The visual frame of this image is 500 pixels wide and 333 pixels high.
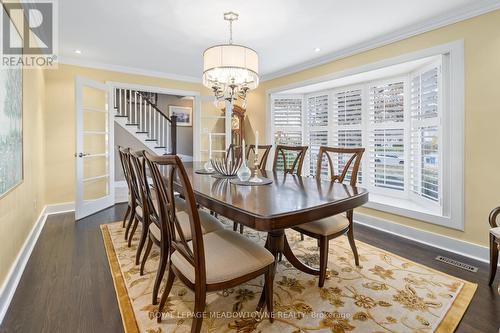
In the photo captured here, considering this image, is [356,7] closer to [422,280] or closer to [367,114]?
[367,114]

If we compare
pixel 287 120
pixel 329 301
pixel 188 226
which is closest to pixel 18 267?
pixel 188 226

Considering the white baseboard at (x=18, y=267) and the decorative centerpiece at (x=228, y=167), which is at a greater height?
the decorative centerpiece at (x=228, y=167)

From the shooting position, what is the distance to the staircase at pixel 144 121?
19.5ft

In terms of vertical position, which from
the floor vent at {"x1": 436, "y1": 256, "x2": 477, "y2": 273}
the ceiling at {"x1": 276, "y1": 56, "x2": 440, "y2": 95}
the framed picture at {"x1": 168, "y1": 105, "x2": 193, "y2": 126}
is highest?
the framed picture at {"x1": 168, "y1": 105, "x2": 193, "y2": 126}

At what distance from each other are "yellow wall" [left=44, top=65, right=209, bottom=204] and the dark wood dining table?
3.23m

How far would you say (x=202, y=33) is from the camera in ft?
9.84

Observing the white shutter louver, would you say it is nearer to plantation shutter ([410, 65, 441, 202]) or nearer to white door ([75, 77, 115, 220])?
plantation shutter ([410, 65, 441, 202])

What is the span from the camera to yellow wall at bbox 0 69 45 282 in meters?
1.84

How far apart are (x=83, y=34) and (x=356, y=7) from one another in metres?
3.09

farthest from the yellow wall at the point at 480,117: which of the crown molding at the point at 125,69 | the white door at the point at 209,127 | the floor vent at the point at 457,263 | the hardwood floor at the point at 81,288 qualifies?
the crown molding at the point at 125,69

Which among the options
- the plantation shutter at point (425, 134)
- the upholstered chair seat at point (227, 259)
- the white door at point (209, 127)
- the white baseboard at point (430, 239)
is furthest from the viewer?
the white door at point (209, 127)

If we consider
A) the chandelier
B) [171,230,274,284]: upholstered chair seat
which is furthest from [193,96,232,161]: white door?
[171,230,274,284]: upholstered chair seat

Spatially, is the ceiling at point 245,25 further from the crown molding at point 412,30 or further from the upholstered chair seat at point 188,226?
the upholstered chair seat at point 188,226

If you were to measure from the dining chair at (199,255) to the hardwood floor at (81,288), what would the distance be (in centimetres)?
52
